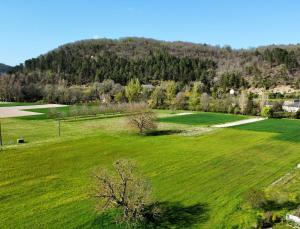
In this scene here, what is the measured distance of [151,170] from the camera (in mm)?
36156

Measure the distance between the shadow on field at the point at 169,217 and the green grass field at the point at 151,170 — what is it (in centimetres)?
7

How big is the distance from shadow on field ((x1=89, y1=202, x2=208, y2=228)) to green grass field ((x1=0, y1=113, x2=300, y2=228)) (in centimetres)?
7

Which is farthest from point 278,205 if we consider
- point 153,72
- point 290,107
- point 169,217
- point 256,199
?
point 153,72

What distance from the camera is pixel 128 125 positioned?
2378 inches

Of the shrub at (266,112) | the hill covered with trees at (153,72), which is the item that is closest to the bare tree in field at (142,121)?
the shrub at (266,112)

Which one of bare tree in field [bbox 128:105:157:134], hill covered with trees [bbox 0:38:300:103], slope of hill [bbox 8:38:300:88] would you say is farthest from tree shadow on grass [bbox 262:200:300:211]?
slope of hill [bbox 8:38:300:88]

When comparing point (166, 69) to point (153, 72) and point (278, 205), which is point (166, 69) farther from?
point (278, 205)

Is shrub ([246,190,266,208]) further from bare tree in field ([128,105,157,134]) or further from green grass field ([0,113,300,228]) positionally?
bare tree in field ([128,105,157,134])

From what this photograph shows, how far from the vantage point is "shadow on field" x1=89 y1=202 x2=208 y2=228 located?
23244 mm

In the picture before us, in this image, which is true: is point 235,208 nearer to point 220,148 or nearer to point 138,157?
point 138,157

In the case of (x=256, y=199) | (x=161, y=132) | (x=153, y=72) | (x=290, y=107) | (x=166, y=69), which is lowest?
(x=256, y=199)

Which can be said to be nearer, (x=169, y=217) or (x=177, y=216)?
(x=169, y=217)

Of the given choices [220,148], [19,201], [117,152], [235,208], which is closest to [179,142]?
[220,148]

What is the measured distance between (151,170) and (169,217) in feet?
39.0
